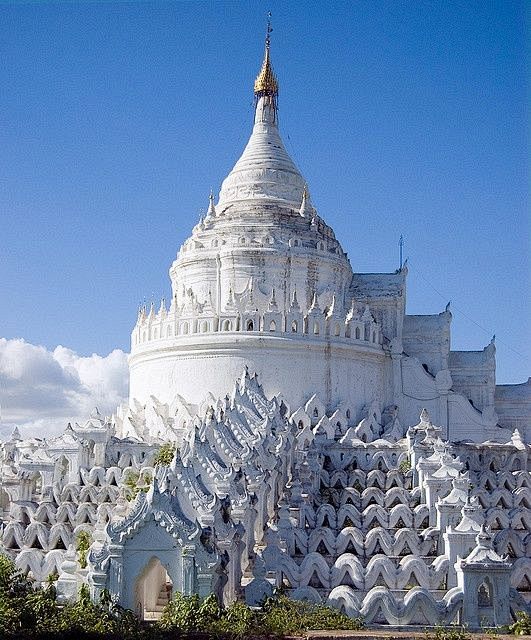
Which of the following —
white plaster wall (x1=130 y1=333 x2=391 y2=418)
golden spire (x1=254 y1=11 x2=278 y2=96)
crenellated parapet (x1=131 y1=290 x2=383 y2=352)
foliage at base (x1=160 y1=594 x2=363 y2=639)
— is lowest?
foliage at base (x1=160 y1=594 x2=363 y2=639)

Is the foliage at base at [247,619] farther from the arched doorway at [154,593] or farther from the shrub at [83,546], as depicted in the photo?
the shrub at [83,546]

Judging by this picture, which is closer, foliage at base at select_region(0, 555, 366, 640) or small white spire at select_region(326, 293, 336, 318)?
foliage at base at select_region(0, 555, 366, 640)

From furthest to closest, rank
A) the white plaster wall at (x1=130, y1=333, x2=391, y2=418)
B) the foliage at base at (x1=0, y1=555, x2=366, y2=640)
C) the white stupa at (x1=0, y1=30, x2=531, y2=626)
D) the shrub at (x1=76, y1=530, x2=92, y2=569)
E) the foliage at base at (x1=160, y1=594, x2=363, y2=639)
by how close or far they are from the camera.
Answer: the white plaster wall at (x1=130, y1=333, x2=391, y2=418) < the shrub at (x1=76, y1=530, x2=92, y2=569) < the white stupa at (x1=0, y1=30, x2=531, y2=626) < the foliage at base at (x1=160, y1=594, x2=363, y2=639) < the foliage at base at (x1=0, y1=555, x2=366, y2=640)

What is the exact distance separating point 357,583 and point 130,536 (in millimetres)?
8150

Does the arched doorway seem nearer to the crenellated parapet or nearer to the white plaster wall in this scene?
the white plaster wall

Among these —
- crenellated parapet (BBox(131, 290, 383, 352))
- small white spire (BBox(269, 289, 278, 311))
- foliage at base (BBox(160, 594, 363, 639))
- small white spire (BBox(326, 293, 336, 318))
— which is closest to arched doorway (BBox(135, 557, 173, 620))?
foliage at base (BBox(160, 594, 363, 639))

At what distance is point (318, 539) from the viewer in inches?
1139

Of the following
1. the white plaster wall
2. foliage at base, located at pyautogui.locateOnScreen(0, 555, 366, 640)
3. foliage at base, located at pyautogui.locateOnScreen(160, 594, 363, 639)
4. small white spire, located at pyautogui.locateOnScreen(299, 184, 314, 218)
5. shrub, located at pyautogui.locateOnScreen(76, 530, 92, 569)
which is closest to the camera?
foliage at base, located at pyautogui.locateOnScreen(0, 555, 366, 640)

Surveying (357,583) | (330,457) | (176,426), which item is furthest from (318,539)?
(176,426)

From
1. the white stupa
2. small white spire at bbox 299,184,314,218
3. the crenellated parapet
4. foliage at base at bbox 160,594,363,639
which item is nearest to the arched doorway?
the white stupa

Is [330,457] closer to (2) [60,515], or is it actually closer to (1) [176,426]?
(1) [176,426]

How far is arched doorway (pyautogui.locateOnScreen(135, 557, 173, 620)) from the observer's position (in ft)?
69.6

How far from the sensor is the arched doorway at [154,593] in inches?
835

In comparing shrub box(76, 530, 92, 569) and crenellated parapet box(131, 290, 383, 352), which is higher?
crenellated parapet box(131, 290, 383, 352)
